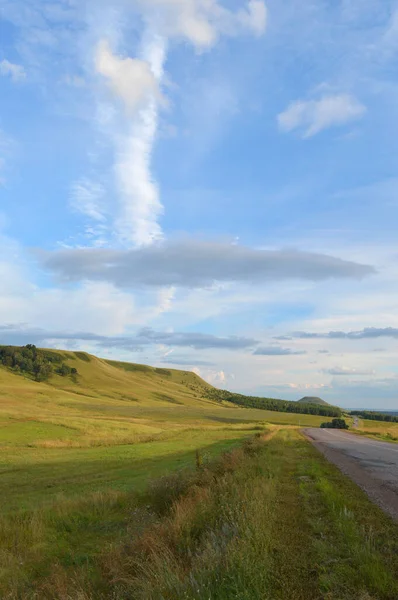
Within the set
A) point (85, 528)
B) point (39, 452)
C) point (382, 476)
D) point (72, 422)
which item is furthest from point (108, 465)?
point (72, 422)

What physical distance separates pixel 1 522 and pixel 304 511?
10419 mm

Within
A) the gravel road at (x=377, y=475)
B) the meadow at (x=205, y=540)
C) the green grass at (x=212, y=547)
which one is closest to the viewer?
the green grass at (x=212, y=547)

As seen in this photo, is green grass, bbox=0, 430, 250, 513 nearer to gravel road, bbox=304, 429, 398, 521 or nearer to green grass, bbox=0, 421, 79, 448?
green grass, bbox=0, 421, 79, 448

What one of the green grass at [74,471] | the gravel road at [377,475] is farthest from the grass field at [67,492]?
the gravel road at [377,475]

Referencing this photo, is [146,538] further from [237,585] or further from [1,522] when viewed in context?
[1,522]

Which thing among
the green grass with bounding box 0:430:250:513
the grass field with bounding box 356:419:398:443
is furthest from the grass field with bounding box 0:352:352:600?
the grass field with bounding box 356:419:398:443

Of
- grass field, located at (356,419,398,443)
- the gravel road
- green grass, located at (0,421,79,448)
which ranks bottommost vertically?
green grass, located at (0,421,79,448)

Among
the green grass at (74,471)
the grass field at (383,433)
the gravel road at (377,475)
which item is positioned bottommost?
the green grass at (74,471)

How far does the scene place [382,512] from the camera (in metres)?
11.6

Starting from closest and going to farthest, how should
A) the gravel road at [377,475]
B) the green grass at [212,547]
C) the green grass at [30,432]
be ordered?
the green grass at [212,547], the gravel road at [377,475], the green grass at [30,432]

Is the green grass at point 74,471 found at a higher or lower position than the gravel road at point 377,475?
lower

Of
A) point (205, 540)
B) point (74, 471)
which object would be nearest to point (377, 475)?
point (205, 540)

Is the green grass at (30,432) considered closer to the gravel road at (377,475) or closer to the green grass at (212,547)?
the gravel road at (377,475)

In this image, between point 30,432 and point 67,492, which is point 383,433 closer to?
point 30,432
